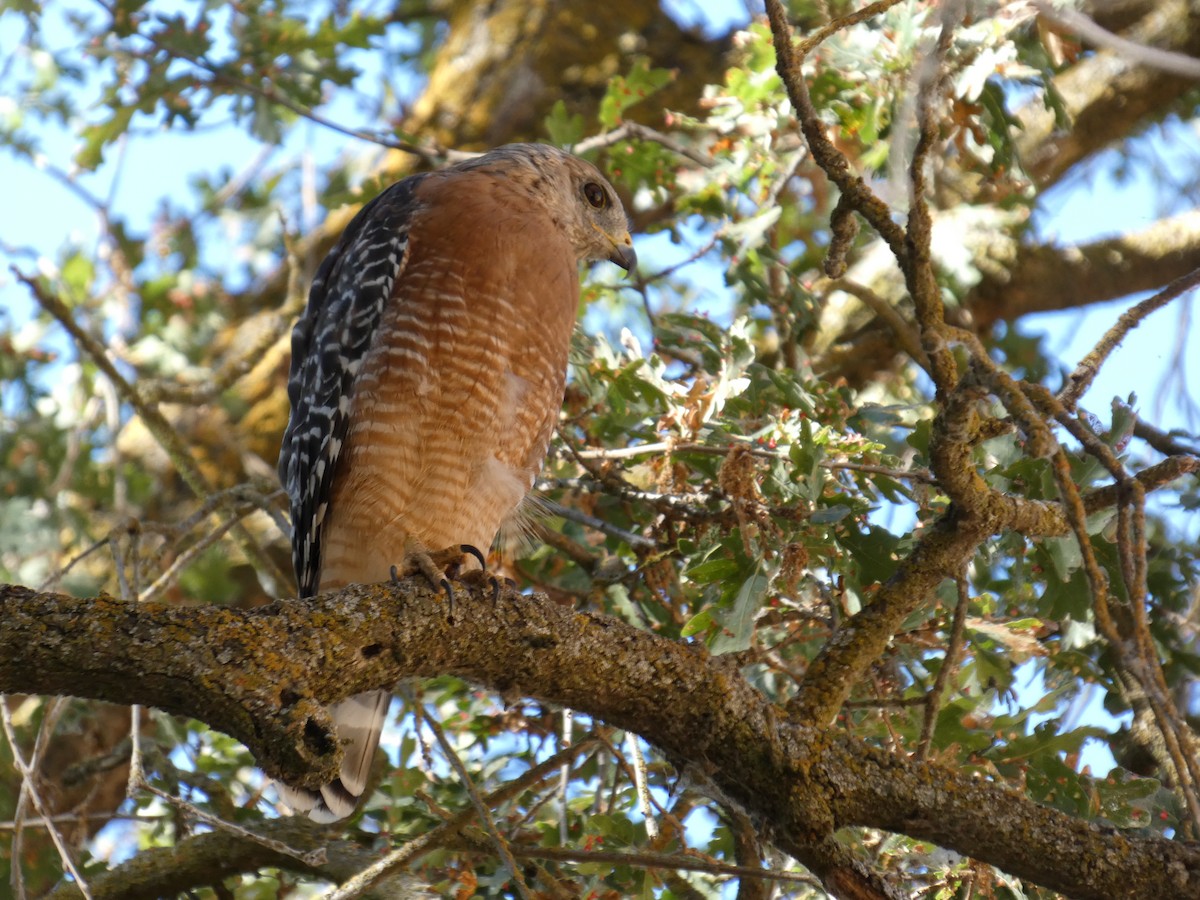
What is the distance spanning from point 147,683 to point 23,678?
0.21m

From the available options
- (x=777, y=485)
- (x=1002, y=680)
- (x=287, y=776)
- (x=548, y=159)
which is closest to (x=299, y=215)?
(x=548, y=159)

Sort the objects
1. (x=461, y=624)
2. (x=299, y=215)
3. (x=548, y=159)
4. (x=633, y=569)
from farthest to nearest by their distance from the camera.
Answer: (x=299, y=215) < (x=548, y=159) < (x=633, y=569) < (x=461, y=624)

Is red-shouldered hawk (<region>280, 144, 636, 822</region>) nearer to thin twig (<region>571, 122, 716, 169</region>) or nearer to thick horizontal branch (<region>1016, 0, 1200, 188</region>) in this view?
thin twig (<region>571, 122, 716, 169</region>)

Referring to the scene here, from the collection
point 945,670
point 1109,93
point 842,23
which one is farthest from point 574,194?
point 1109,93

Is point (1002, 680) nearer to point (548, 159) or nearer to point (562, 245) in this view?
point (562, 245)

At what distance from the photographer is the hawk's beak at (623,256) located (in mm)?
5219

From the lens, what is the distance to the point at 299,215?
843 cm

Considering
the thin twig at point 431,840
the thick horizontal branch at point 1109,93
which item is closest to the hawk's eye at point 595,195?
the thin twig at point 431,840

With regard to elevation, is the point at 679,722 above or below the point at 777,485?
below

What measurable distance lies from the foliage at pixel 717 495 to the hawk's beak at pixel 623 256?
140mm

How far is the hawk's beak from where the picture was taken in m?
5.22

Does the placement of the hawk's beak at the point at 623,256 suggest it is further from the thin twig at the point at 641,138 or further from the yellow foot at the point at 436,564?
the yellow foot at the point at 436,564

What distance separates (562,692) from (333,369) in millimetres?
1824

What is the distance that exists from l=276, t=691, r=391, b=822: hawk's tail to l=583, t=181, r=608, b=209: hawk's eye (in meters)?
2.24
